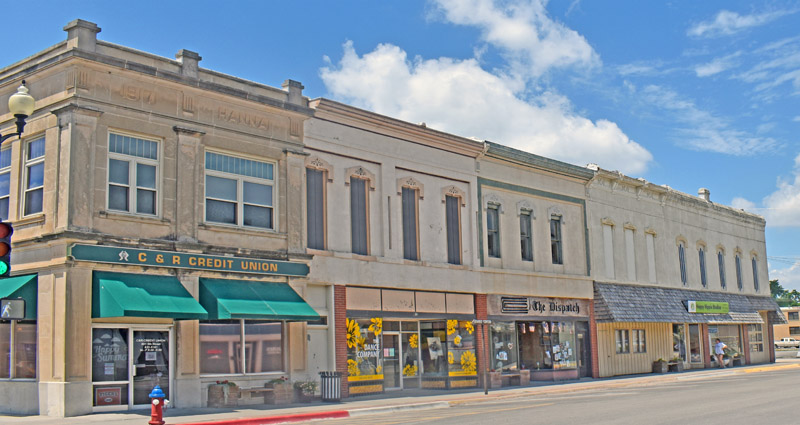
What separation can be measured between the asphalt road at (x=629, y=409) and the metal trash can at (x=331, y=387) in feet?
10.1

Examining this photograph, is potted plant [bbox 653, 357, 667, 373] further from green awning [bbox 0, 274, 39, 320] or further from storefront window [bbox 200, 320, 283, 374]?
green awning [bbox 0, 274, 39, 320]

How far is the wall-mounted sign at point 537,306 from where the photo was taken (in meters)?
32.1

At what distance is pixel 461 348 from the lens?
30531mm

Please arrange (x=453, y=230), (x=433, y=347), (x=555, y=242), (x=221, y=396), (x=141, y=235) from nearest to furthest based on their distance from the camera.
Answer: (x=141, y=235), (x=221, y=396), (x=433, y=347), (x=453, y=230), (x=555, y=242)

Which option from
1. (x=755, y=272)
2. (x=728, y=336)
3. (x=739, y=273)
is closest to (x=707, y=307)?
(x=728, y=336)

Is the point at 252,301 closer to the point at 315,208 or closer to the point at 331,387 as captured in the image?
the point at 331,387

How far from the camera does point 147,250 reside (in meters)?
21.2

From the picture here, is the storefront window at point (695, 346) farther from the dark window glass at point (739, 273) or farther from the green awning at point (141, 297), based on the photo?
the green awning at point (141, 297)

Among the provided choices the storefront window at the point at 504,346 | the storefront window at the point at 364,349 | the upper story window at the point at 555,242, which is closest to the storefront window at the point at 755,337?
the upper story window at the point at 555,242

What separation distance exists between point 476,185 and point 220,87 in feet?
39.3

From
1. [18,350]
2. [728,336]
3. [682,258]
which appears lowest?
[728,336]

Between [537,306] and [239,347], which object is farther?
[537,306]

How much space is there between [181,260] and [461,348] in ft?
40.0

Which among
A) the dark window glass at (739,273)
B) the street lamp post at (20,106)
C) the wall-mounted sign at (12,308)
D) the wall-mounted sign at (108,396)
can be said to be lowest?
the wall-mounted sign at (108,396)
